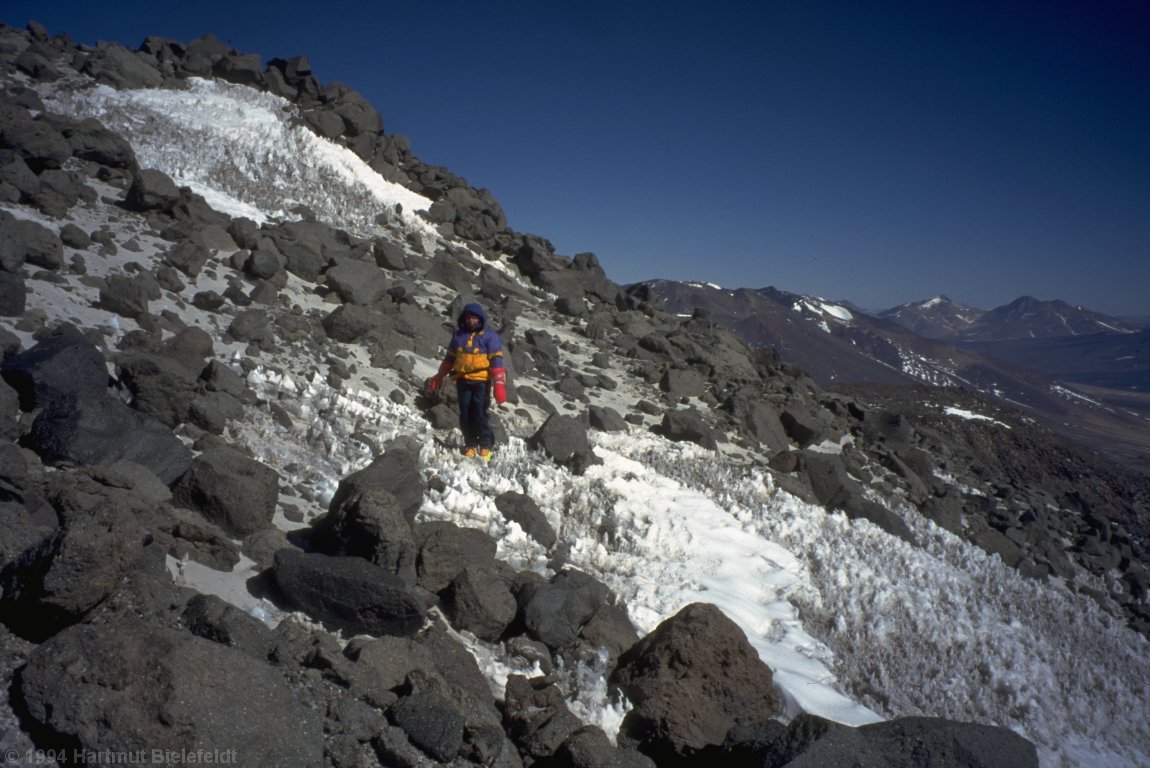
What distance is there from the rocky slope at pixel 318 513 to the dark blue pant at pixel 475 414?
400 millimetres

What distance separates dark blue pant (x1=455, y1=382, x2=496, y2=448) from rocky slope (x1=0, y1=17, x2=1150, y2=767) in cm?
40

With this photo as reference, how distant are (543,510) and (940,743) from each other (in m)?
4.10

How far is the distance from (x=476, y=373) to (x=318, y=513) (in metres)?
2.58

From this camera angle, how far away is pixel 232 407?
5.79 metres

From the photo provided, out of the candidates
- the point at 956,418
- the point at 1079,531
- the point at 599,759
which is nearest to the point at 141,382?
the point at 599,759

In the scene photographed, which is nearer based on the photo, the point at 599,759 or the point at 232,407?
the point at 599,759

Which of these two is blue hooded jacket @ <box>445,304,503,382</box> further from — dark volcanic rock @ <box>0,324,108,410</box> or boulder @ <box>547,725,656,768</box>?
boulder @ <box>547,725,656,768</box>

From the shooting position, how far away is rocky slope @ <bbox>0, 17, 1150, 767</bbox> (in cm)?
270

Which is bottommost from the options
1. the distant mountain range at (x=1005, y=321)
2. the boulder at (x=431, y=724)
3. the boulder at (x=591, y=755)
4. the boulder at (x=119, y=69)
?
the boulder at (x=591, y=755)

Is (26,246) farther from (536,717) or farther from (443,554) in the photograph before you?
(536,717)

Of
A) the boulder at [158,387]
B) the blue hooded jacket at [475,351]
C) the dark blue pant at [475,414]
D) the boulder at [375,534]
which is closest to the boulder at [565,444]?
the dark blue pant at [475,414]

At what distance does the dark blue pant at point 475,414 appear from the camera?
730 centimetres

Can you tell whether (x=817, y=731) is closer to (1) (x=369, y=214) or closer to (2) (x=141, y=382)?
(2) (x=141, y=382)

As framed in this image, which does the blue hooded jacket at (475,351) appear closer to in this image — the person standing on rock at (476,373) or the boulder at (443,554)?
the person standing on rock at (476,373)
